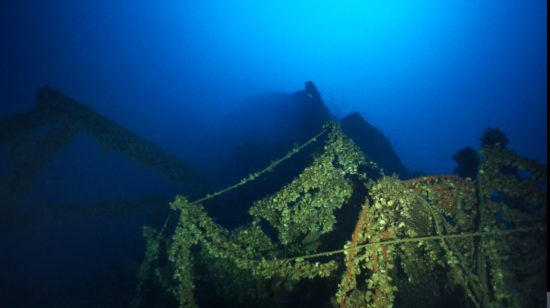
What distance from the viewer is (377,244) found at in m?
3.82

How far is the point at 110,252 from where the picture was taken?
496 inches

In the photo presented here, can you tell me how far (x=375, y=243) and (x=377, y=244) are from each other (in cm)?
3

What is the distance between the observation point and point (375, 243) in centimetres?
382

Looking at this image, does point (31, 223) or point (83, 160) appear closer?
point (31, 223)

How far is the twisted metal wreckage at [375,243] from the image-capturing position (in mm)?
3713

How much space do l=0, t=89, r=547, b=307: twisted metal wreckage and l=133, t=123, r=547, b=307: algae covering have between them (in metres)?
0.01

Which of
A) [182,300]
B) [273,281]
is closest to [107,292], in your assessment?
[182,300]

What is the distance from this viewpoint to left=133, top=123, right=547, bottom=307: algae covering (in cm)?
371

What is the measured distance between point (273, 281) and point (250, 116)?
24428mm

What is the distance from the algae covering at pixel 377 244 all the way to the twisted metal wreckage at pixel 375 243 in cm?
1

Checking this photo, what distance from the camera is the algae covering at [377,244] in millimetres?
3711

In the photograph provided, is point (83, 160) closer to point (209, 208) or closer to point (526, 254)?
point (209, 208)

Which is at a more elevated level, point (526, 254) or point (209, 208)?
point (209, 208)

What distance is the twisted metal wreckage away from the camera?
12.2 feet
